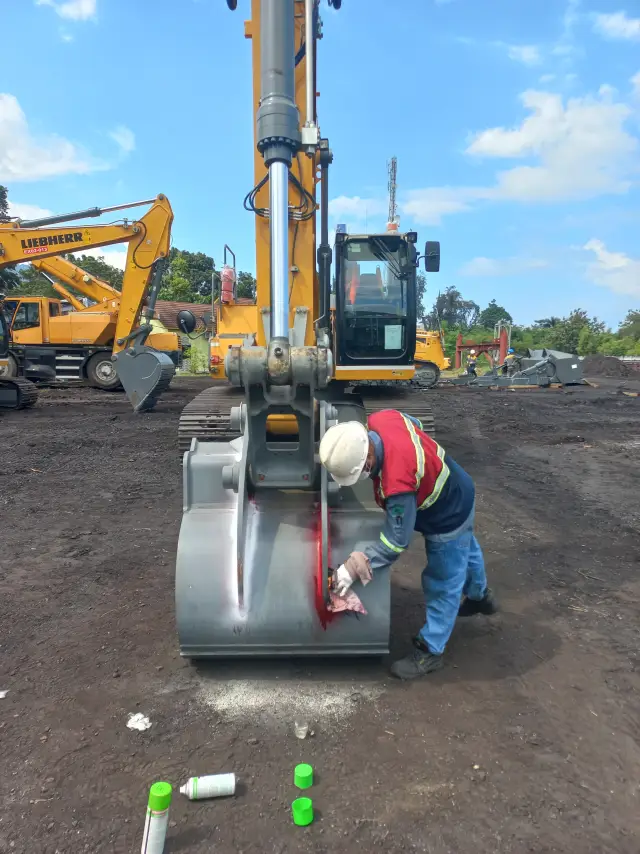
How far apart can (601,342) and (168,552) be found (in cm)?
4660

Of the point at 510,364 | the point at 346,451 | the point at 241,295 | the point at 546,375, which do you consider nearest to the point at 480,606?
the point at 346,451

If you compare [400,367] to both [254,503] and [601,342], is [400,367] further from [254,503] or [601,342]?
[601,342]

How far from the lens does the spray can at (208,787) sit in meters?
2.40

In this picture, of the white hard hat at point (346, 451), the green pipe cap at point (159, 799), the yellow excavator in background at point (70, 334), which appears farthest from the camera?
the yellow excavator in background at point (70, 334)

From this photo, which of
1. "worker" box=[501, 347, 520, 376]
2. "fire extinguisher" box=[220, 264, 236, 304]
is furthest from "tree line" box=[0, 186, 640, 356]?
"fire extinguisher" box=[220, 264, 236, 304]

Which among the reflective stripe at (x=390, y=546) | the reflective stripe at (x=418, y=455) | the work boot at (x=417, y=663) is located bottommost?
the work boot at (x=417, y=663)

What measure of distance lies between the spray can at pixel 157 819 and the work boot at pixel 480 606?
→ 7.73 ft

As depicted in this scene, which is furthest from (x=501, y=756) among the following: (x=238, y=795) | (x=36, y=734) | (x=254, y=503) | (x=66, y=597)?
(x=66, y=597)

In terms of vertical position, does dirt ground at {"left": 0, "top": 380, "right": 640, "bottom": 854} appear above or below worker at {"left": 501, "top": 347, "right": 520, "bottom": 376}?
below

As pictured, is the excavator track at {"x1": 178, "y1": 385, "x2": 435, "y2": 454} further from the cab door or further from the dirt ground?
the cab door

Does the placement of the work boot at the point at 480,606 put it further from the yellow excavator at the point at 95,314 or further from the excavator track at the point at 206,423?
the yellow excavator at the point at 95,314

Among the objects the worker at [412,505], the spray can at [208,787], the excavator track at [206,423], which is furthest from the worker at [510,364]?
the spray can at [208,787]

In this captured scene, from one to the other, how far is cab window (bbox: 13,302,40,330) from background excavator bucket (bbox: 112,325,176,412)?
678 cm

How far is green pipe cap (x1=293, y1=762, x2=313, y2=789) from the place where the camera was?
2461mm
